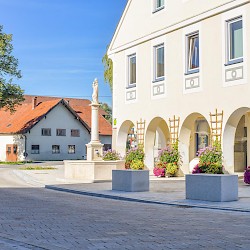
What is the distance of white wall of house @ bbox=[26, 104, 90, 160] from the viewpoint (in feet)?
205

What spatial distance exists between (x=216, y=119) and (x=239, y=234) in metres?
12.1

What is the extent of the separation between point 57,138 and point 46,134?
1.73m

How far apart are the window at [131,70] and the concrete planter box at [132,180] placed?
1002cm

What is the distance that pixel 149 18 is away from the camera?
25812 millimetres

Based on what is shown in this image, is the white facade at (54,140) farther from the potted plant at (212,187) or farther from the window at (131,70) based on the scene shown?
the potted plant at (212,187)

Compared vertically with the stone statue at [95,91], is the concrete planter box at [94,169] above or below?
below

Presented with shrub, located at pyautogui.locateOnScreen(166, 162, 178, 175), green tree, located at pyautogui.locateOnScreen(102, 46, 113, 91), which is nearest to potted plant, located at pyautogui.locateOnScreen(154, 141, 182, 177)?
shrub, located at pyautogui.locateOnScreen(166, 162, 178, 175)

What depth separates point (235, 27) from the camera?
20359 mm

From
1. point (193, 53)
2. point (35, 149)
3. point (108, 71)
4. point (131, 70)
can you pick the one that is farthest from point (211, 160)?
point (35, 149)

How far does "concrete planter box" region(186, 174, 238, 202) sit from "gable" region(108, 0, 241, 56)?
848 cm

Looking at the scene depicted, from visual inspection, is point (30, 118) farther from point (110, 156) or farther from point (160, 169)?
point (160, 169)

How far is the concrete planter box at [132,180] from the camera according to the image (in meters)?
17.5

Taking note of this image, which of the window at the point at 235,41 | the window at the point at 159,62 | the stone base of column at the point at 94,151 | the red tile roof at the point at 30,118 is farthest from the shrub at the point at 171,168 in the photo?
the red tile roof at the point at 30,118

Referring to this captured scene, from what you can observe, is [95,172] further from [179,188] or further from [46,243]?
[46,243]
